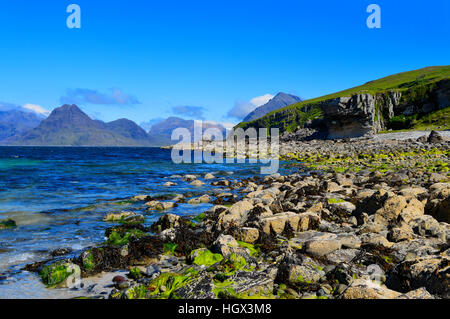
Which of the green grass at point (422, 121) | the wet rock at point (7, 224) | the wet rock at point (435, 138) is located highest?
the green grass at point (422, 121)

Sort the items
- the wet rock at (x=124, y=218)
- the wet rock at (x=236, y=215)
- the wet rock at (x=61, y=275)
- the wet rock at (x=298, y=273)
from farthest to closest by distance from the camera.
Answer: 1. the wet rock at (x=124, y=218)
2. the wet rock at (x=236, y=215)
3. the wet rock at (x=61, y=275)
4. the wet rock at (x=298, y=273)

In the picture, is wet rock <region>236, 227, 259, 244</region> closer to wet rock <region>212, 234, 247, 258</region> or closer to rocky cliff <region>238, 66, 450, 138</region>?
wet rock <region>212, 234, 247, 258</region>

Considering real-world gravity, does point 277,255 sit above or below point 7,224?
below

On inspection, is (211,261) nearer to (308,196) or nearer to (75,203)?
(308,196)

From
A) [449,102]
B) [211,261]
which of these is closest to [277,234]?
[211,261]

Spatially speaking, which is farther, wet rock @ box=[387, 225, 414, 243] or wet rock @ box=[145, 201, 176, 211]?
wet rock @ box=[145, 201, 176, 211]

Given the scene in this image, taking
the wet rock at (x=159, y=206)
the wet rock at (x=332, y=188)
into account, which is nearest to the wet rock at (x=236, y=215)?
the wet rock at (x=159, y=206)

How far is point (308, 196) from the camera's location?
566 inches

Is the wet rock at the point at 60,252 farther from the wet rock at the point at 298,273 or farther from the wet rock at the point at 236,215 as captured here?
the wet rock at the point at 298,273

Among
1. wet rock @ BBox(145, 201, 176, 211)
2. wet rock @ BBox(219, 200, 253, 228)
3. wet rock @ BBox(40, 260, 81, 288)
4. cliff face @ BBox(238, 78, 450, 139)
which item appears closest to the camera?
wet rock @ BBox(40, 260, 81, 288)

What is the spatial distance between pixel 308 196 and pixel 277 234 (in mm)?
5833

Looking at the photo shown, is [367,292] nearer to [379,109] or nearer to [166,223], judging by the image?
[166,223]

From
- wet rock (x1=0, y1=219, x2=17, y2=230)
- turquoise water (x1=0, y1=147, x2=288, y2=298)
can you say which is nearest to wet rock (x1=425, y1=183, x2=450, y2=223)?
turquoise water (x1=0, y1=147, x2=288, y2=298)

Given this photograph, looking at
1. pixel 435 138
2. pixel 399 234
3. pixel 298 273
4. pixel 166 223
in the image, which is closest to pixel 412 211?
pixel 399 234
